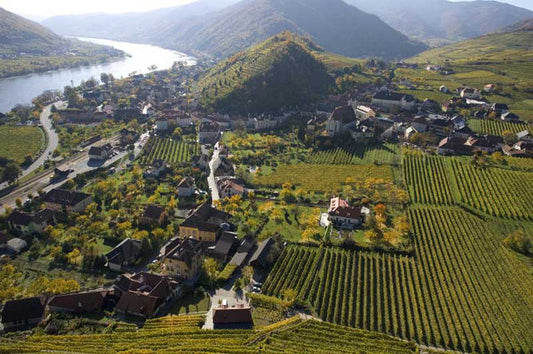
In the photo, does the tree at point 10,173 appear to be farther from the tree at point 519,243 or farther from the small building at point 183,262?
the tree at point 519,243

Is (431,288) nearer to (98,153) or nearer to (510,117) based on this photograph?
(98,153)

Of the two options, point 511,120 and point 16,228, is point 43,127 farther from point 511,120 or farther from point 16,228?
point 511,120

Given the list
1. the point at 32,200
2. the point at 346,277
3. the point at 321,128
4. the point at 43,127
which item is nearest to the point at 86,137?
the point at 43,127

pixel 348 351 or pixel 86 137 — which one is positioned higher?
pixel 348 351


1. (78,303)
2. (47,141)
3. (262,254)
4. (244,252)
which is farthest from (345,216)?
(47,141)

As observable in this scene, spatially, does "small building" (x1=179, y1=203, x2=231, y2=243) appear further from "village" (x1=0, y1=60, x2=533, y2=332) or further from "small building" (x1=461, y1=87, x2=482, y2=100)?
"small building" (x1=461, y1=87, x2=482, y2=100)

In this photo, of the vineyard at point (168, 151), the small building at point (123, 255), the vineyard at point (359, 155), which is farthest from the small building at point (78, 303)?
the vineyard at point (359, 155)
